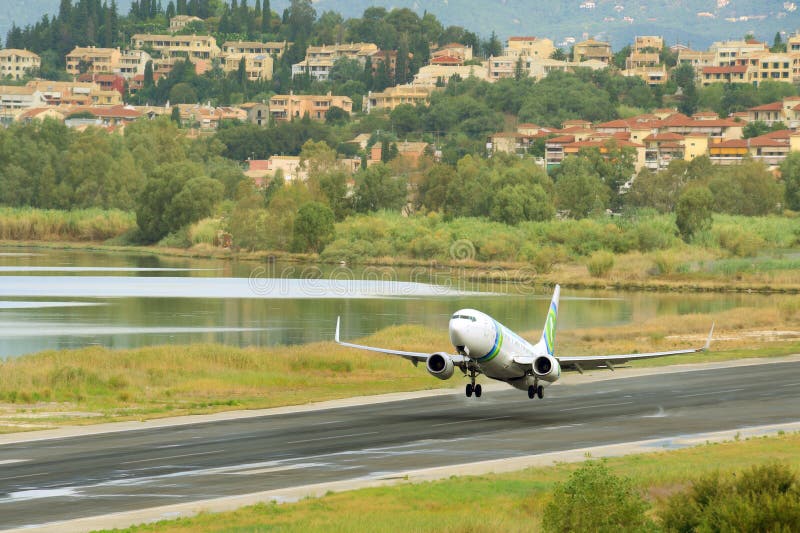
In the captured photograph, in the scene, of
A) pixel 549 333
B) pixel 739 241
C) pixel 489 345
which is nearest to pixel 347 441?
pixel 489 345

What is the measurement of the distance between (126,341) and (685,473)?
6027 cm

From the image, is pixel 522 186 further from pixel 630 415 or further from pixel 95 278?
pixel 630 415

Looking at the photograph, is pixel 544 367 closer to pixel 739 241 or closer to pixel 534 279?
pixel 534 279

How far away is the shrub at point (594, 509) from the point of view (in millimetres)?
27219

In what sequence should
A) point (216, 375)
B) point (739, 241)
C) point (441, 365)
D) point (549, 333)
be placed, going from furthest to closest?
1. point (739, 241)
2. point (216, 375)
3. point (549, 333)
4. point (441, 365)

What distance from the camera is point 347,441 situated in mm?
48812

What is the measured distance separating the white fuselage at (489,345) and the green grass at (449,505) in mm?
8076

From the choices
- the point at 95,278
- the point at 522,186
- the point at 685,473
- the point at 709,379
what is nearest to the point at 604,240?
the point at 522,186

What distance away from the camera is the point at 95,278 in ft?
512

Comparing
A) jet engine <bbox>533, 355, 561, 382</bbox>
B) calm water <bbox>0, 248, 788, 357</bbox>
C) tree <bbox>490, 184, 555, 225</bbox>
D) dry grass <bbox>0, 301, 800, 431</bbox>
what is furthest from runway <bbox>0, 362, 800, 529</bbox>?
tree <bbox>490, 184, 555, 225</bbox>

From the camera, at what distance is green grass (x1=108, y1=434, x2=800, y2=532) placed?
3288 cm

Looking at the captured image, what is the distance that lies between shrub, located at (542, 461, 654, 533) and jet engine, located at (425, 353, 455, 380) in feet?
72.0

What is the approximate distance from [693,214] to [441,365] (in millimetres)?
132768

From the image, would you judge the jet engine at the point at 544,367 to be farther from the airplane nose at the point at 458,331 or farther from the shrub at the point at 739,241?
the shrub at the point at 739,241
